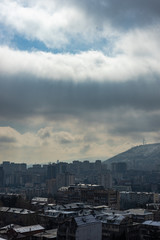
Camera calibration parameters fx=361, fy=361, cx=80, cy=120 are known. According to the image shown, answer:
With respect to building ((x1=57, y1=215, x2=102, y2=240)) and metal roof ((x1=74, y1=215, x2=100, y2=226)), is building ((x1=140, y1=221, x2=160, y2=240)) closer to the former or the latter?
building ((x1=57, y1=215, x2=102, y2=240))

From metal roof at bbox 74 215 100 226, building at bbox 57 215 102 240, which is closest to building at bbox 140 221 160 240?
building at bbox 57 215 102 240

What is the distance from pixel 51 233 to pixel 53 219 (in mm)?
10983

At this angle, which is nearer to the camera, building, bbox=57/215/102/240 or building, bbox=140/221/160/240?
building, bbox=57/215/102/240

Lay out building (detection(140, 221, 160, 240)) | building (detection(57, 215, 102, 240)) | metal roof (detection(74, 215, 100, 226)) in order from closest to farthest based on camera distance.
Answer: building (detection(57, 215, 102, 240))
metal roof (detection(74, 215, 100, 226))
building (detection(140, 221, 160, 240))

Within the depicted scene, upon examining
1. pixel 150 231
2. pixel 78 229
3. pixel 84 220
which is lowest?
pixel 150 231

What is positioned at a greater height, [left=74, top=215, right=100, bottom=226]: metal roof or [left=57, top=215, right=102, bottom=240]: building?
[left=74, top=215, right=100, bottom=226]: metal roof

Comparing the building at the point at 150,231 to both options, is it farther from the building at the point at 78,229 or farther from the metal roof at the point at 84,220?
the metal roof at the point at 84,220

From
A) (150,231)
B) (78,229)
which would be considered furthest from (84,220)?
(150,231)

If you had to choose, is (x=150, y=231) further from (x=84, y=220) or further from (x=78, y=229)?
(x=78, y=229)

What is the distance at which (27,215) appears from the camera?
61812mm

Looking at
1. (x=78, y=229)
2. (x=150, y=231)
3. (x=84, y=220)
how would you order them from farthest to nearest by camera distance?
(x=150, y=231), (x=84, y=220), (x=78, y=229)

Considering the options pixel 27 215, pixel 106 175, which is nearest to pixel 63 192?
pixel 27 215

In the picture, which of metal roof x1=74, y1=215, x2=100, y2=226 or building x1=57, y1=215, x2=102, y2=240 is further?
metal roof x1=74, y1=215, x2=100, y2=226

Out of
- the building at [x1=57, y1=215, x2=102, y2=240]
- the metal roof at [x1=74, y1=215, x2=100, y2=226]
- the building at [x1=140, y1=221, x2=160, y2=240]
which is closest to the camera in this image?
the building at [x1=57, y1=215, x2=102, y2=240]
